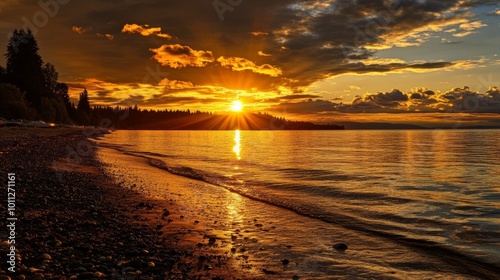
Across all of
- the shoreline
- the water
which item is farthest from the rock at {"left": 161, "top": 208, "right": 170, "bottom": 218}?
the water

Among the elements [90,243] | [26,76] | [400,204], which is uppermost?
[26,76]

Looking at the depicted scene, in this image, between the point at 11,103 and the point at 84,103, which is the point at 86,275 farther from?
the point at 84,103

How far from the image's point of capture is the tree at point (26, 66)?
9556 centimetres

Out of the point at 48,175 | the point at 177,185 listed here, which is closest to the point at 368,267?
the point at 177,185

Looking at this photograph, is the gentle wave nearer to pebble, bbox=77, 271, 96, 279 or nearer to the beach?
the beach

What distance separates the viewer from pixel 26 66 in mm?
96688

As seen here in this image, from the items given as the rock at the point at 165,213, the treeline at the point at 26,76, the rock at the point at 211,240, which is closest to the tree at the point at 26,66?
the treeline at the point at 26,76

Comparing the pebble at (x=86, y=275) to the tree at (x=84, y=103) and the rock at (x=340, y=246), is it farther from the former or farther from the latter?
the tree at (x=84, y=103)

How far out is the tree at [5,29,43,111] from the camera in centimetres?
9556

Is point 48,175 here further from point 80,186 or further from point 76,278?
point 76,278

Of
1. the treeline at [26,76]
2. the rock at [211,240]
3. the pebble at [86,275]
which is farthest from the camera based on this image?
the treeline at [26,76]

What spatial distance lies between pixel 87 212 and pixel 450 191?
71.8 feet

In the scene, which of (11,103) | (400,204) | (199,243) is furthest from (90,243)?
(11,103)

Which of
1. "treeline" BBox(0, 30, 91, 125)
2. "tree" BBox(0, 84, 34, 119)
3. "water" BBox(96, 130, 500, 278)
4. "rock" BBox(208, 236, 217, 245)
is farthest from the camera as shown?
"treeline" BBox(0, 30, 91, 125)
